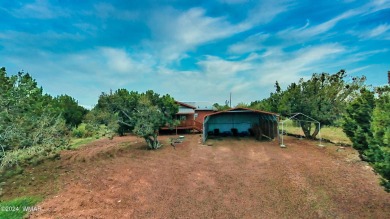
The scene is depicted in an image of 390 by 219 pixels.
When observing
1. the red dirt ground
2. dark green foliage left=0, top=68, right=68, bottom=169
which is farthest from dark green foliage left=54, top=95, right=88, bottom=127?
dark green foliage left=0, top=68, right=68, bottom=169

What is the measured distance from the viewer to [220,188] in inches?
376

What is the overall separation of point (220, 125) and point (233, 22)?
614 inches

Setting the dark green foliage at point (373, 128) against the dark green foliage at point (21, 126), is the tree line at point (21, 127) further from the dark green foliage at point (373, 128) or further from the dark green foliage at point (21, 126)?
the dark green foliage at point (373, 128)

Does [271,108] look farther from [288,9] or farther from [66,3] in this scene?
[66,3]

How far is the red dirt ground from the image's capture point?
7387 mm

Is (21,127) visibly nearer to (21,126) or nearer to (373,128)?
(21,126)

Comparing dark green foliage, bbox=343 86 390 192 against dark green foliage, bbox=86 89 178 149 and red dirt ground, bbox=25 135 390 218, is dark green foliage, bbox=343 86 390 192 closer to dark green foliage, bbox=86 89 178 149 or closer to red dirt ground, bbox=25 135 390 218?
red dirt ground, bbox=25 135 390 218

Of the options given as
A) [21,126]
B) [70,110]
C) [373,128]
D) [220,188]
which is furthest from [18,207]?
[70,110]

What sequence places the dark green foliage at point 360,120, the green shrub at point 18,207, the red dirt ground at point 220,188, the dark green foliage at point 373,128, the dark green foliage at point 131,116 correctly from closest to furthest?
the dark green foliage at point 373,128 < the green shrub at point 18,207 < the red dirt ground at point 220,188 < the dark green foliage at point 360,120 < the dark green foliage at point 131,116

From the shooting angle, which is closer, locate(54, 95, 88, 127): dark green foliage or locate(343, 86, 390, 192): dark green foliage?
locate(343, 86, 390, 192): dark green foliage

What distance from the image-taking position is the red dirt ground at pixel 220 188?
24.2 ft

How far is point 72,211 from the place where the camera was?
296 inches

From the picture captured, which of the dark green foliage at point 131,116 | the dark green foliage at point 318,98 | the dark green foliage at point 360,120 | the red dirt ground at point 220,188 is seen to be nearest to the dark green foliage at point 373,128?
the dark green foliage at point 360,120

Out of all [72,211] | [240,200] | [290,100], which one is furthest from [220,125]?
[72,211]
